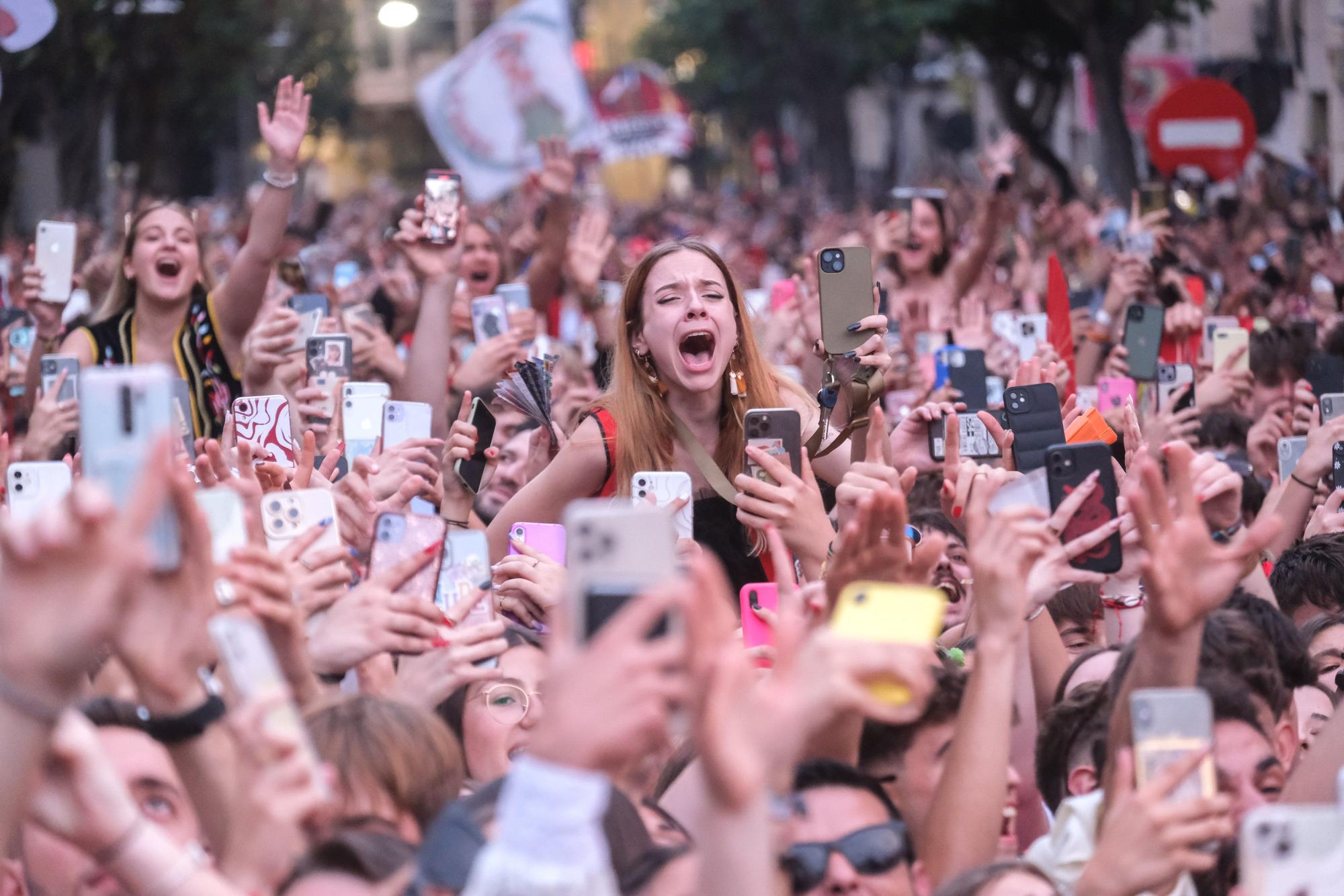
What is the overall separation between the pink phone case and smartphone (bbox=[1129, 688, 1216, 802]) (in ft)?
4.69

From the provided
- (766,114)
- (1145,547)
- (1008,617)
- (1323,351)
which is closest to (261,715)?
(1008,617)

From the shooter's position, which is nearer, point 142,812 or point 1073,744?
point 142,812

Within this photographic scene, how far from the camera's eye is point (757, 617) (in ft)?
13.4

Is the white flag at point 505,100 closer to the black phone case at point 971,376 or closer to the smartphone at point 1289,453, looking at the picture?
the black phone case at point 971,376

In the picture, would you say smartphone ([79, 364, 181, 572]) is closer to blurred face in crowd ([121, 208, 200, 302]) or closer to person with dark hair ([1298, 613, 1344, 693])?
person with dark hair ([1298, 613, 1344, 693])

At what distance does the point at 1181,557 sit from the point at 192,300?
184 inches

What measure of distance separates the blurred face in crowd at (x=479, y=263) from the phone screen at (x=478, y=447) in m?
3.12

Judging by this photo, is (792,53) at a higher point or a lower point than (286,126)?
higher

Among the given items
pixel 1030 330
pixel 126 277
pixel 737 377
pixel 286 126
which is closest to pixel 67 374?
pixel 126 277

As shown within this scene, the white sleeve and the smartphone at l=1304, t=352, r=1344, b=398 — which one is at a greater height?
the smartphone at l=1304, t=352, r=1344, b=398

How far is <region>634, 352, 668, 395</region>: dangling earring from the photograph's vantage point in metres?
5.19

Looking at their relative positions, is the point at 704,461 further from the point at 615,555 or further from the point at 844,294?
the point at 615,555

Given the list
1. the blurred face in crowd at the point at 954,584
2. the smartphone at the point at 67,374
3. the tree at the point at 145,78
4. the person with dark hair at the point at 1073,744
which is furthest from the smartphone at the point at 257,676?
the tree at the point at 145,78

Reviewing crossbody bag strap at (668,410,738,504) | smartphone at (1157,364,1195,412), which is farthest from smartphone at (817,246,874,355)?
smartphone at (1157,364,1195,412)
